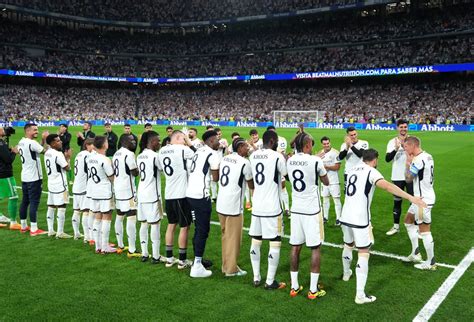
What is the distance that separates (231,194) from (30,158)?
17.8 feet

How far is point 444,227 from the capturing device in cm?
1016

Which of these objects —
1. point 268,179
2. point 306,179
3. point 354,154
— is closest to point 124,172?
point 268,179

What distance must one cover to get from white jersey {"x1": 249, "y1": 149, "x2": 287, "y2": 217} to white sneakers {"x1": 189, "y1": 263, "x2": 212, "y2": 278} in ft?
5.12

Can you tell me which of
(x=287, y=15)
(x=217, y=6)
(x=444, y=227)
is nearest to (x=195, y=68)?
(x=217, y=6)

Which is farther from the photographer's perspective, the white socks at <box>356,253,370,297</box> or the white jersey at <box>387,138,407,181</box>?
the white jersey at <box>387,138,407,181</box>

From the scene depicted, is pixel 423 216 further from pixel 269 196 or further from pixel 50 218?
pixel 50 218

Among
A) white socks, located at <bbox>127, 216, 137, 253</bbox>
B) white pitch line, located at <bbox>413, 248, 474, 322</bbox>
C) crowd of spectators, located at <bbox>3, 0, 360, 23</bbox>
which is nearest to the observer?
white pitch line, located at <bbox>413, 248, 474, 322</bbox>

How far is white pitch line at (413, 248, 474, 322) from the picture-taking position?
18.9ft

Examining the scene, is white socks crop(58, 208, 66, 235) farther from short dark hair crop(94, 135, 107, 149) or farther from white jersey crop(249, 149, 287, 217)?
white jersey crop(249, 149, 287, 217)

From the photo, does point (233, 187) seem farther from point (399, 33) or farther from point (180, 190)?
point (399, 33)

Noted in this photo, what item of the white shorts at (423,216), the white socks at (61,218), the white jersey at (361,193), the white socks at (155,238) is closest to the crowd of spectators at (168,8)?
the white shorts at (423,216)

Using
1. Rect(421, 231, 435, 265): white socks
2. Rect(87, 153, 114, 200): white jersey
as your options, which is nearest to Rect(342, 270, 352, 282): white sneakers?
Rect(421, 231, 435, 265): white socks

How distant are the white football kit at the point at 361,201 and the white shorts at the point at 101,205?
4.81 m

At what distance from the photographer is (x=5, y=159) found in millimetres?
9883
